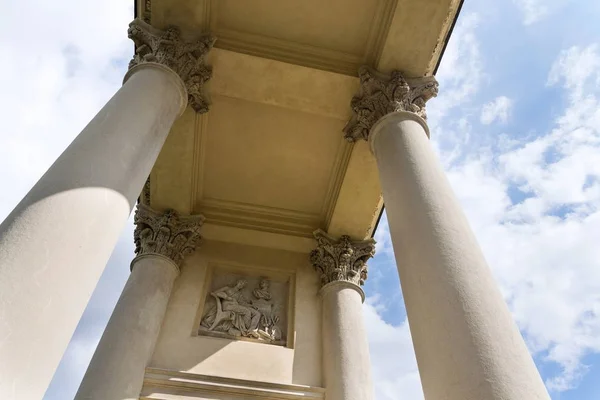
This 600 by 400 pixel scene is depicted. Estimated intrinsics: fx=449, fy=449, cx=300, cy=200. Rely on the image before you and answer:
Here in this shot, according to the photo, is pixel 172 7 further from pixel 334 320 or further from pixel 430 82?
pixel 334 320

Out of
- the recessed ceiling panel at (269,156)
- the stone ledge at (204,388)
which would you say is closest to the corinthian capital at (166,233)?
the recessed ceiling panel at (269,156)

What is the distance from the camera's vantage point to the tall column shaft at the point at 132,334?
986cm

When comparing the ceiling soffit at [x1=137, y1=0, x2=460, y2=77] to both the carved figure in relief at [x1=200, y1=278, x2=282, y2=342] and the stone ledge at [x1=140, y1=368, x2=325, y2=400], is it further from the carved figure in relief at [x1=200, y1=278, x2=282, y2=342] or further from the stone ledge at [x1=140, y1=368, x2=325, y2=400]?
the stone ledge at [x1=140, y1=368, x2=325, y2=400]

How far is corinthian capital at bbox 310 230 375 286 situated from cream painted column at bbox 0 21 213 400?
303 inches

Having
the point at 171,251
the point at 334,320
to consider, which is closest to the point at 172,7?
the point at 171,251

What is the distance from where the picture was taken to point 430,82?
1040 centimetres

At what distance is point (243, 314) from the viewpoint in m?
13.0

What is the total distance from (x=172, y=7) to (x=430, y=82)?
609 centimetres

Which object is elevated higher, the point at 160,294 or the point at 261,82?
the point at 261,82

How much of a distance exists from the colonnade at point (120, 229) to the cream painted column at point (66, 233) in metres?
0.01

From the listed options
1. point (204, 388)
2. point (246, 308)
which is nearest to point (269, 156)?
point (246, 308)

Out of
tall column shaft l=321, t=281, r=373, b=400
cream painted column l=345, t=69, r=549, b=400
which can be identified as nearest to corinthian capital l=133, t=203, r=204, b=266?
tall column shaft l=321, t=281, r=373, b=400

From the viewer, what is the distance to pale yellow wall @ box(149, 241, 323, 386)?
37.8 ft

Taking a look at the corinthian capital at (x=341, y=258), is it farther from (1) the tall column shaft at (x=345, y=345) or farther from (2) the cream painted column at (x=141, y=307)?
(2) the cream painted column at (x=141, y=307)
